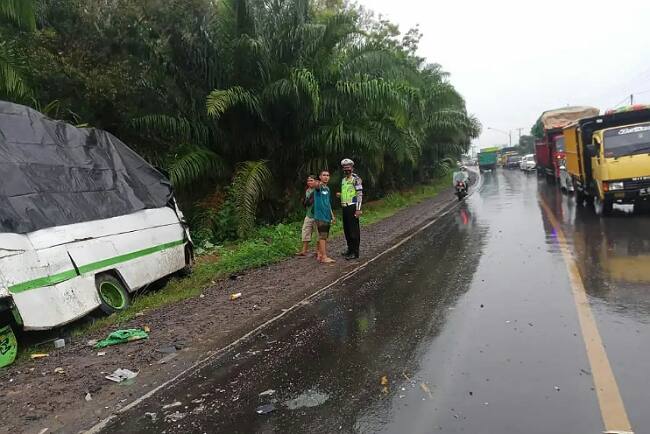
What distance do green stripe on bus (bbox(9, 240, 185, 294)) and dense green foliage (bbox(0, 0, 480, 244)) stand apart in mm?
4821

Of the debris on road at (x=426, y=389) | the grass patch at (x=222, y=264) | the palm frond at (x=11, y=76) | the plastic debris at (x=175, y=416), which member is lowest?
the debris on road at (x=426, y=389)

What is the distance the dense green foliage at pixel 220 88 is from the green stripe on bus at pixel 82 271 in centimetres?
482

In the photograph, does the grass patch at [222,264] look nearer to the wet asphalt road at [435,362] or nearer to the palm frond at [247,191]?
the palm frond at [247,191]

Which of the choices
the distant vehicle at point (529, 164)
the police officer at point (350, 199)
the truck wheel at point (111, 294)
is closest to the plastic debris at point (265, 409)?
the truck wheel at point (111, 294)

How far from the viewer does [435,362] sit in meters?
4.57

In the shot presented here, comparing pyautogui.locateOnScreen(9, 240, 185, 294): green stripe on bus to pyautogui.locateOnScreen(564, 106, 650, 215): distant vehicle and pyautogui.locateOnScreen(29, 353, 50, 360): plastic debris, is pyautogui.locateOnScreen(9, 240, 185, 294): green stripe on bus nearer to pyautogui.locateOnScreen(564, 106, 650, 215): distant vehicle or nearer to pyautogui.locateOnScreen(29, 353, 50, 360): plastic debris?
pyautogui.locateOnScreen(29, 353, 50, 360): plastic debris

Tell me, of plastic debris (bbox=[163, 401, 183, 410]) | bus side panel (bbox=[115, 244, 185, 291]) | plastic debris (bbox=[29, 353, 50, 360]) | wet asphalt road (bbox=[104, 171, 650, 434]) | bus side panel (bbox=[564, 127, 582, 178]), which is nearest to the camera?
wet asphalt road (bbox=[104, 171, 650, 434])

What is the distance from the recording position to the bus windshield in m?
13.6

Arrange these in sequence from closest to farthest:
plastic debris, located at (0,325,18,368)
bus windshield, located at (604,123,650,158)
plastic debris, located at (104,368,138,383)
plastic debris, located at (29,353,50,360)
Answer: plastic debris, located at (104,368,138,383)
plastic debris, located at (0,325,18,368)
plastic debris, located at (29,353,50,360)
bus windshield, located at (604,123,650,158)

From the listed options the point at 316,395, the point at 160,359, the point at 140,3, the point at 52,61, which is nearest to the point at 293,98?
the point at 140,3

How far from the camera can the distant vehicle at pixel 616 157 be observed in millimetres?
13109

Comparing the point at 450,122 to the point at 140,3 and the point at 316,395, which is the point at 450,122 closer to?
the point at 140,3

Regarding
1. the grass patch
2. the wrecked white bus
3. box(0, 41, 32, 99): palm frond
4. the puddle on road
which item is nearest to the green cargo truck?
the grass patch

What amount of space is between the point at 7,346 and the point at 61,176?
2.54m
